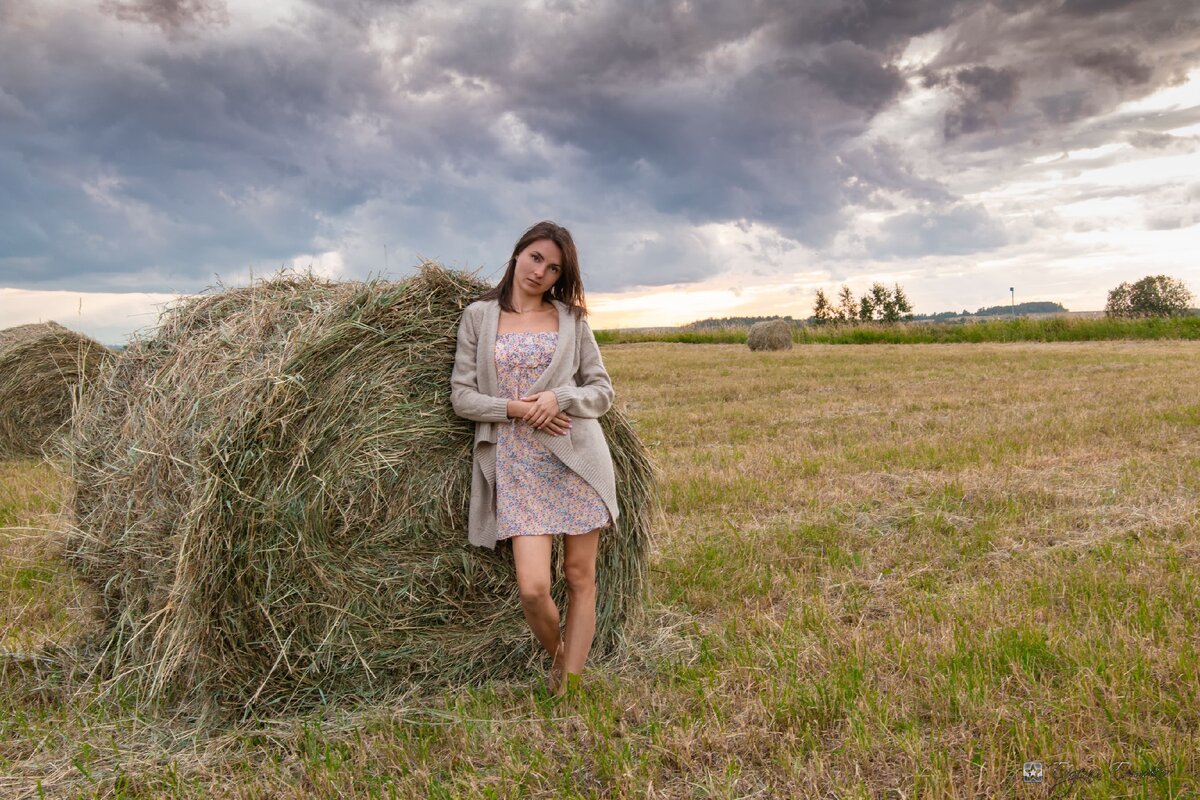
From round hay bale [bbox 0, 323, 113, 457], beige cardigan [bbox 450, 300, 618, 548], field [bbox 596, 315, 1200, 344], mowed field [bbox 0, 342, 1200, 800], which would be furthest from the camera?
field [bbox 596, 315, 1200, 344]

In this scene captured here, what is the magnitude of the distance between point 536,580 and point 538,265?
4.49 feet

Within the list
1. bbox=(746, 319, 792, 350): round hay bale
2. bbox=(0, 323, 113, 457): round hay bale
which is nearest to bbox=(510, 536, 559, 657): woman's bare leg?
bbox=(0, 323, 113, 457): round hay bale

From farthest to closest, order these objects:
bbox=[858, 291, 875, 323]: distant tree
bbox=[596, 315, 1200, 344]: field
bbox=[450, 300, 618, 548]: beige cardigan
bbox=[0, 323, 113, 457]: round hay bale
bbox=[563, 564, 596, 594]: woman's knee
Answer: bbox=[858, 291, 875, 323]: distant tree, bbox=[596, 315, 1200, 344]: field, bbox=[0, 323, 113, 457]: round hay bale, bbox=[563, 564, 596, 594]: woman's knee, bbox=[450, 300, 618, 548]: beige cardigan

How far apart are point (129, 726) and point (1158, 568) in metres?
5.20

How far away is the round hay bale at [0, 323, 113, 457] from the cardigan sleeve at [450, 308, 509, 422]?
7885 mm

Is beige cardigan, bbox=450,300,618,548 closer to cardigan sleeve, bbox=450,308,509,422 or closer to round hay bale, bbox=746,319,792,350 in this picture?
cardigan sleeve, bbox=450,308,509,422

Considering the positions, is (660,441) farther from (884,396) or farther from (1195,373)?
(1195,373)

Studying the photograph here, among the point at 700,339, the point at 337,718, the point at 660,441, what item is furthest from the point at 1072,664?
the point at 700,339

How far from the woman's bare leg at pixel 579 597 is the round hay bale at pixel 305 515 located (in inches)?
13.4

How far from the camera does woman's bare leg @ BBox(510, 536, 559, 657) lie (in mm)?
3643

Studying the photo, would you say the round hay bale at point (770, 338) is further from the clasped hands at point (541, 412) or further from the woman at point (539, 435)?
the clasped hands at point (541, 412)

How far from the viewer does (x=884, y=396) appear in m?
13.1

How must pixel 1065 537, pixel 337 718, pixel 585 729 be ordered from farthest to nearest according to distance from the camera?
pixel 1065 537 < pixel 337 718 < pixel 585 729

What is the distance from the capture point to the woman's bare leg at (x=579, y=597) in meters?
3.80
